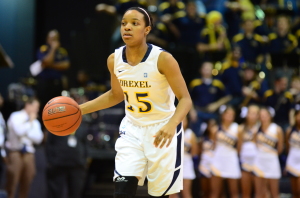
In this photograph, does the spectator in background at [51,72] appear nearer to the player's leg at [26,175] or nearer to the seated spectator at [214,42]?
the player's leg at [26,175]

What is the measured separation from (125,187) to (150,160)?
Result: 0.99ft

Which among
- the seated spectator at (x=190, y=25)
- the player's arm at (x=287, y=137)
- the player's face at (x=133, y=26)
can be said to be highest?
the seated spectator at (x=190, y=25)

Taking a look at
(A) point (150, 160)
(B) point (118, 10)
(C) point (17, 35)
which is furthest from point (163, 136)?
(C) point (17, 35)

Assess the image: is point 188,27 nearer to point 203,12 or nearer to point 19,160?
point 203,12

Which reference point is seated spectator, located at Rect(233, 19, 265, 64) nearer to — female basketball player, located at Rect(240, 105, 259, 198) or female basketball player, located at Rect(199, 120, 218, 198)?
female basketball player, located at Rect(240, 105, 259, 198)

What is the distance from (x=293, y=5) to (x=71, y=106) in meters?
10.2

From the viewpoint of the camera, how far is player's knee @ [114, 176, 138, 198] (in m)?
4.03

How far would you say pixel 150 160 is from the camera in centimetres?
415

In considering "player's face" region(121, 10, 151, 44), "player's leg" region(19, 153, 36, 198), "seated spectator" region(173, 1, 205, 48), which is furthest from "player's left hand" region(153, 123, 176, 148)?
"seated spectator" region(173, 1, 205, 48)

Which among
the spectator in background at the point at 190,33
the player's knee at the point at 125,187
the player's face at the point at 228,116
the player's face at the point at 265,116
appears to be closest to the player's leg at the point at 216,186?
the player's face at the point at 228,116

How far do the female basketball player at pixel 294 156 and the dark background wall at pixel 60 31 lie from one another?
4.35 metres

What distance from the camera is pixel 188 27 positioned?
11.5 m

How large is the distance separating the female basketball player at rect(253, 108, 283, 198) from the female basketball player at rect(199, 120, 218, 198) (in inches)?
32.0

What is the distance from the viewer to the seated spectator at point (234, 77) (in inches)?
410
